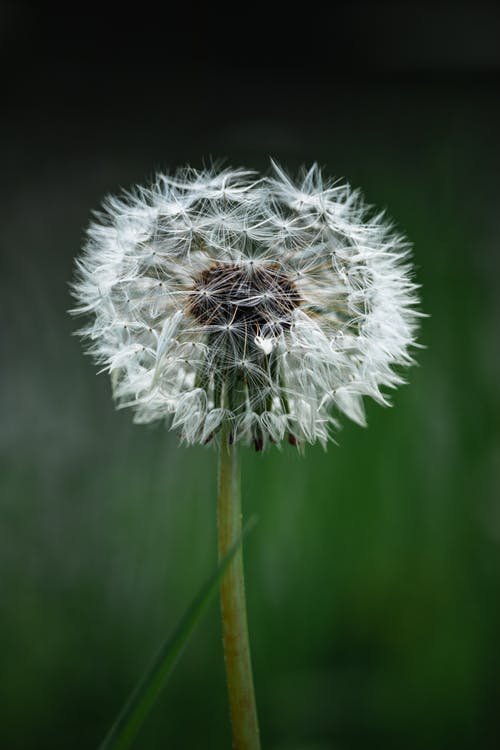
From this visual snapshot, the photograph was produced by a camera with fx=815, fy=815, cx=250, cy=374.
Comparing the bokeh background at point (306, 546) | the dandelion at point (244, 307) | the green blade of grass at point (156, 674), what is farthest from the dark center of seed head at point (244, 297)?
the green blade of grass at point (156, 674)

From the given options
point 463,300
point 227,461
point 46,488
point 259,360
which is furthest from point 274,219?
point 46,488

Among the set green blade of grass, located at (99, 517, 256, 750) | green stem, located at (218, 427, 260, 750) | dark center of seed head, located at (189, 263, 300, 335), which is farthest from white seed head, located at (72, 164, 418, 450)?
green blade of grass, located at (99, 517, 256, 750)

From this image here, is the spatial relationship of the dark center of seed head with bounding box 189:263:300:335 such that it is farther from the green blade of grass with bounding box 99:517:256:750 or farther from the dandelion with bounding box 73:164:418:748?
the green blade of grass with bounding box 99:517:256:750

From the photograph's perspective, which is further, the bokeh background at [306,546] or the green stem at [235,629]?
the bokeh background at [306,546]

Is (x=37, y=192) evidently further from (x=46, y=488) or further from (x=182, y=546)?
(x=182, y=546)

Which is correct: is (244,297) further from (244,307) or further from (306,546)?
(306,546)

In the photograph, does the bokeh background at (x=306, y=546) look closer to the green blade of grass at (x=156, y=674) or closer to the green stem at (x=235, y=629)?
the green stem at (x=235, y=629)
